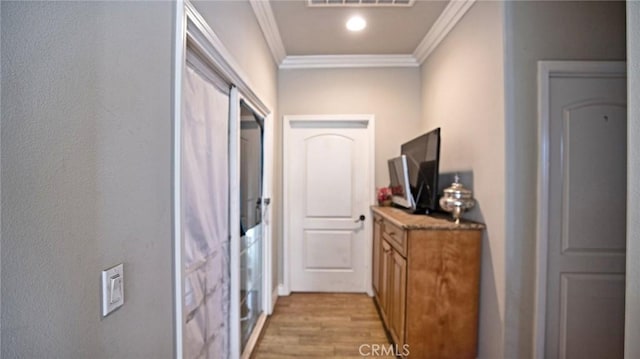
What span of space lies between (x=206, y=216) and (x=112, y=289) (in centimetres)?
79

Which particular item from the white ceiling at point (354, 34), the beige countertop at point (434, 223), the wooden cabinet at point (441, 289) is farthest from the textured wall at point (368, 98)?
the wooden cabinet at point (441, 289)

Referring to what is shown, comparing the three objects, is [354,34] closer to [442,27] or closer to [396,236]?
[442,27]

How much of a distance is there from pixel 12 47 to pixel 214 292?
1.46m

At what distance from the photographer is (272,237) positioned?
313 centimetres

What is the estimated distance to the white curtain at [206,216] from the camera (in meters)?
1.38

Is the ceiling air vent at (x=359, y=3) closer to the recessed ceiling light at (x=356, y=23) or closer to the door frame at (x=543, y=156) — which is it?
the recessed ceiling light at (x=356, y=23)

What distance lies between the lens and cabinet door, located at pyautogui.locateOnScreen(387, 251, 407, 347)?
204 cm

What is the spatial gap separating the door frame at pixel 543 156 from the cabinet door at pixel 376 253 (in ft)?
4.35

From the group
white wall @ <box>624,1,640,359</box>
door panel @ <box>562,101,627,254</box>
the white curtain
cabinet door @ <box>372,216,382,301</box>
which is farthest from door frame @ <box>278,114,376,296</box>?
white wall @ <box>624,1,640,359</box>

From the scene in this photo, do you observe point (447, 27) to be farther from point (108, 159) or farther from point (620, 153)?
point (108, 159)

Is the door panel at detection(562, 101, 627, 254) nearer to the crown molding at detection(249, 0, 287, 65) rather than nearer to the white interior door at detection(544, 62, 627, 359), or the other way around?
the white interior door at detection(544, 62, 627, 359)

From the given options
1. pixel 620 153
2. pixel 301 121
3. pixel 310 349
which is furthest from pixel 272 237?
pixel 620 153

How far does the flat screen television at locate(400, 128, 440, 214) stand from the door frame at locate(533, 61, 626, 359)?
2.02ft

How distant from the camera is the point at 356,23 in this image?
2619 mm
